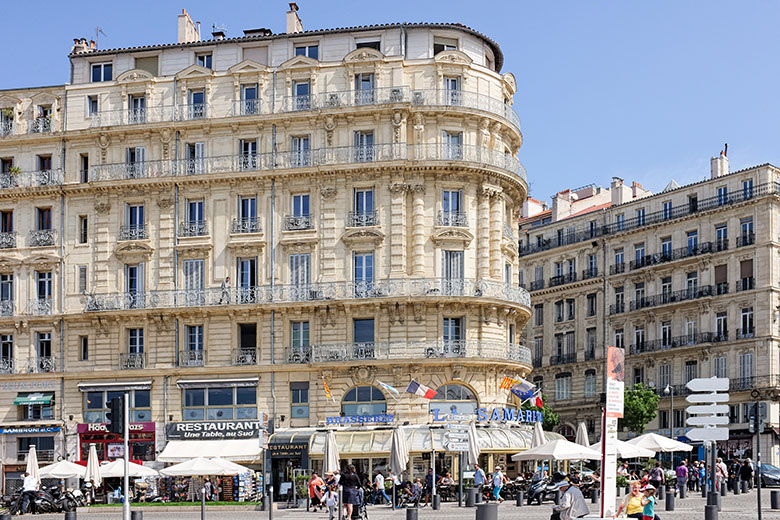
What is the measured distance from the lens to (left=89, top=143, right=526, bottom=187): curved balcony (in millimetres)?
49219

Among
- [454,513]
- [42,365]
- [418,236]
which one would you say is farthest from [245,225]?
[454,513]

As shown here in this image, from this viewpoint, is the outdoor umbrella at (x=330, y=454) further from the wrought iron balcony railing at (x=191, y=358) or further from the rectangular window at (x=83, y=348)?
the rectangular window at (x=83, y=348)

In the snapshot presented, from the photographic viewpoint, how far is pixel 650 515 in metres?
22.1

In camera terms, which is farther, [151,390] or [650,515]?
[151,390]

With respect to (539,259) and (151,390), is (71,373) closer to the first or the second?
(151,390)

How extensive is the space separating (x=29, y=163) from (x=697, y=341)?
38.2 metres

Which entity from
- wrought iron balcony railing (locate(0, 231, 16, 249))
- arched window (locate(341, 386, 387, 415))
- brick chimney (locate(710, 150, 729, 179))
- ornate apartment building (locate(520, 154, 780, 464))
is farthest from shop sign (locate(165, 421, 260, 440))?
brick chimney (locate(710, 150, 729, 179))

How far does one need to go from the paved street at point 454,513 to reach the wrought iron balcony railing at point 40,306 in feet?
A: 44.1

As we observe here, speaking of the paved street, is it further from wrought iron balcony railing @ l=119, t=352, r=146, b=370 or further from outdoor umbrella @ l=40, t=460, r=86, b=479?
wrought iron balcony railing @ l=119, t=352, r=146, b=370

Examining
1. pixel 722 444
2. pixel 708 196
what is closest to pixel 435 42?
pixel 708 196

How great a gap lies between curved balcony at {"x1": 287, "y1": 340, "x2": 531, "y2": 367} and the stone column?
2895 millimetres

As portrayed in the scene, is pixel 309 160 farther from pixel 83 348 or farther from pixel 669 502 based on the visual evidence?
pixel 669 502

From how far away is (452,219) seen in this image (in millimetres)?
49312

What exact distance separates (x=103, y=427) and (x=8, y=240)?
945 centimetres
